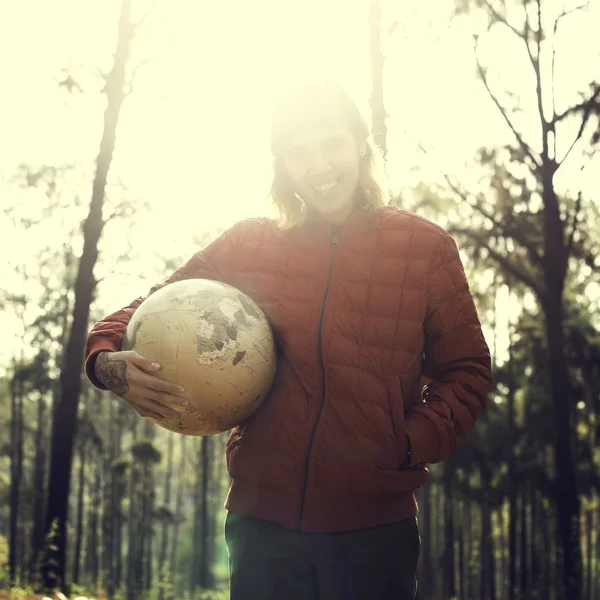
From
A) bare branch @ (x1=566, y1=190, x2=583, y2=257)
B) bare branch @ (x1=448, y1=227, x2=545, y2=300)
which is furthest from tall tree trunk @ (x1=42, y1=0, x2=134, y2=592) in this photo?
bare branch @ (x1=566, y1=190, x2=583, y2=257)

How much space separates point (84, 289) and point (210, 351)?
33.8 ft

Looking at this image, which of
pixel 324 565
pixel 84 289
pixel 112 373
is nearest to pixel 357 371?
pixel 324 565

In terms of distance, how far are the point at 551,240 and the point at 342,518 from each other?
10.7 metres

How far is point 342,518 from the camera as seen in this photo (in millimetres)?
2541

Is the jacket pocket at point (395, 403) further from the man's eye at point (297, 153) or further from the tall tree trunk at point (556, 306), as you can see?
the tall tree trunk at point (556, 306)

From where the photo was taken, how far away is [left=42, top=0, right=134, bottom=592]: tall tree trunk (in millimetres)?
12383

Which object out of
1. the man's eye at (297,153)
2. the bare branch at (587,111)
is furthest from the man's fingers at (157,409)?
the bare branch at (587,111)

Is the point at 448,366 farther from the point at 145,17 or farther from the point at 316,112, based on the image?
the point at 145,17

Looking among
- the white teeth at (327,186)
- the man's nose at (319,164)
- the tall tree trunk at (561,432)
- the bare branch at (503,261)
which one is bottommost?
the tall tree trunk at (561,432)

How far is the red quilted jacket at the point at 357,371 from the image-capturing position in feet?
8.34

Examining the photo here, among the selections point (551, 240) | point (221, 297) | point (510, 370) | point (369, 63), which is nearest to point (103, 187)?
point (369, 63)

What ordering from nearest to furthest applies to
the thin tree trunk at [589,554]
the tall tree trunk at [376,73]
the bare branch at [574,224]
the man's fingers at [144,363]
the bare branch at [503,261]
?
the man's fingers at [144,363] → the tall tree trunk at [376,73] → the bare branch at [574,224] → the bare branch at [503,261] → the thin tree trunk at [589,554]

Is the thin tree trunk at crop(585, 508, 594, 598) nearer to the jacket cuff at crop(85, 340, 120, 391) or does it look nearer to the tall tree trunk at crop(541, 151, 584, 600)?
the tall tree trunk at crop(541, 151, 584, 600)

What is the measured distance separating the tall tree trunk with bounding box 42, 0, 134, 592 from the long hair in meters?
9.79
